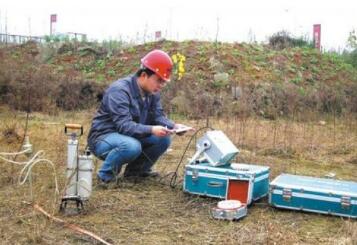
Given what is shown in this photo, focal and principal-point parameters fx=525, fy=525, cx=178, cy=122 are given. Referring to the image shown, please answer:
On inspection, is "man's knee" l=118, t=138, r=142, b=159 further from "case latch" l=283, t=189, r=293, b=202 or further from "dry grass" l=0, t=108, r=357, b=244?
"case latch" l=283, t=189, r=293, b=202

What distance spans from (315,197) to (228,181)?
68 centimetres

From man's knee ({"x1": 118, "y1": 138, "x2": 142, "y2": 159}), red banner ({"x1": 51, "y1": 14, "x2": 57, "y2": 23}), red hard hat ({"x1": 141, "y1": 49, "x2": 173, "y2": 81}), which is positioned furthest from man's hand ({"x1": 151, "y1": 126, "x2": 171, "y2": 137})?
red banner ({"x1": 51, "y1": 14, "x2": 57, "y2": 23})

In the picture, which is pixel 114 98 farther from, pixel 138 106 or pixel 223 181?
pixel 223 181

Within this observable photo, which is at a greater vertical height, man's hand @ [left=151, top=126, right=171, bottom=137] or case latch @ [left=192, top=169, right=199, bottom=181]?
man's hand @ [left=151, top=126, right=171, bottom=137]

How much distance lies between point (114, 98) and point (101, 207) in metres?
1.01

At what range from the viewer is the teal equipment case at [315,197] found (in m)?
3.87

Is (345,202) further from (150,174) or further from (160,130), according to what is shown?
(150,174)

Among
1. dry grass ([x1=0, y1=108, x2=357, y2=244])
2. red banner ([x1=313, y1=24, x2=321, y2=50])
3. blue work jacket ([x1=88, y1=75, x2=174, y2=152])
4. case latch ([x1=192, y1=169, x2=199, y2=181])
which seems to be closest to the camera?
dry grass ([x1=0, y1=108, x2=357, y2=244])

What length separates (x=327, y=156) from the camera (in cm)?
698

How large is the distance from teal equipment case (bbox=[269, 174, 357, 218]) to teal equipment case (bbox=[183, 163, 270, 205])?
0.18 m

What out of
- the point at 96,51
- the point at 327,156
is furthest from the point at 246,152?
the point at 96,51

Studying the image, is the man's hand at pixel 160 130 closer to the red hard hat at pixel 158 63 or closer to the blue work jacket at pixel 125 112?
the blue work jacket at pixel 125 112

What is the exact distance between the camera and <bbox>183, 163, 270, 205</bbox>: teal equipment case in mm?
4113

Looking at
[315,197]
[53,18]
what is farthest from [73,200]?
[53,18]
